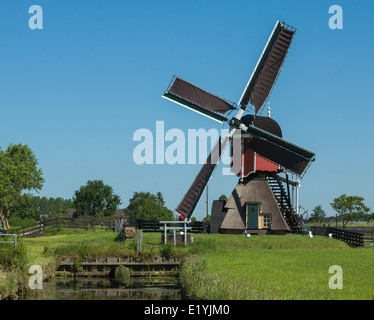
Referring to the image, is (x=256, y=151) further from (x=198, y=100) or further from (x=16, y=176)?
(x=16, y=176)

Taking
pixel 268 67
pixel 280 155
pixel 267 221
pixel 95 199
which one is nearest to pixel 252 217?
pixel 267 221

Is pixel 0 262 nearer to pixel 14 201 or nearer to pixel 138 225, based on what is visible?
pixel 138 225

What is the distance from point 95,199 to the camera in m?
114

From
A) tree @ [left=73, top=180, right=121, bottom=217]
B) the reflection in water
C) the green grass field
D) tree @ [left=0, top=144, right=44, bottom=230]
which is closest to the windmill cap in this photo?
the green grass field

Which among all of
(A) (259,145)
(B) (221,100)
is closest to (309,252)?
(A) (259,145)

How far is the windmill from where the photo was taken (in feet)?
129

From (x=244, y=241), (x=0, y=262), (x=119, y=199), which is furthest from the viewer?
(x=119, y=199)

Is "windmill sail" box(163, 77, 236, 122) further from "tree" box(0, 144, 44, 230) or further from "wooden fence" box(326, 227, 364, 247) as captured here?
"tree" box(0, 144, 44, 230)

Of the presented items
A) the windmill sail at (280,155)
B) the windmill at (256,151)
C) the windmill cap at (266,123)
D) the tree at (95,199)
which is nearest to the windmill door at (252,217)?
the windmill at (256,151)

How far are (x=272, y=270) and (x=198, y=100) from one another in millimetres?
19814

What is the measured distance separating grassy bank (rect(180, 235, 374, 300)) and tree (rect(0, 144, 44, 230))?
1584 inches

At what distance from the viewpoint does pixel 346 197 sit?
3430 inches
